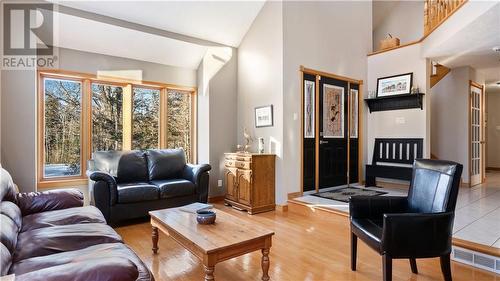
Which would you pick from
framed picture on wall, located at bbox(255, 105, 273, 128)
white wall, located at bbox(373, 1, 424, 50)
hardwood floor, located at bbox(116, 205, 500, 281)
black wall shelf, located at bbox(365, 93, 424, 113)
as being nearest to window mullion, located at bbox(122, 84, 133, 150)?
hardwood floor, located at bbox(116, 205, 500, 281)

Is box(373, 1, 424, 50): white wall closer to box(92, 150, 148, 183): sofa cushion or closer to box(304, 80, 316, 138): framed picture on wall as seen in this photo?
box(304, 80, 316, 138): framed picture on wall

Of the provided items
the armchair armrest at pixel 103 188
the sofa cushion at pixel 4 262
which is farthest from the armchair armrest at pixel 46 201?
the sofa cushion at pixel 4 262

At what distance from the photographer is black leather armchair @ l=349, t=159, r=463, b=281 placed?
72.1 inches

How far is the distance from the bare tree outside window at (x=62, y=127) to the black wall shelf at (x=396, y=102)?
5205mm

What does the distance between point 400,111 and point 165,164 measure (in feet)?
14.2

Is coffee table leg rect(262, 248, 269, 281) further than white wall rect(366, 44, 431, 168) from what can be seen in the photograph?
No

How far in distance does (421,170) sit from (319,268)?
121 cm

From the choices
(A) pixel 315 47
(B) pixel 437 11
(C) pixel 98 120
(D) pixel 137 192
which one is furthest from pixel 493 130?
(C) pixel 98 120

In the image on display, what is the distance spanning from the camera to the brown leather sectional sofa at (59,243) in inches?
42.6

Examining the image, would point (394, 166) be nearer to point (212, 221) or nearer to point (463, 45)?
point (463, 45)

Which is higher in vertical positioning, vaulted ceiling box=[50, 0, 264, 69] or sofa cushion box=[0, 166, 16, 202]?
vaulted ceiling box=[50, 0, 264, 69]

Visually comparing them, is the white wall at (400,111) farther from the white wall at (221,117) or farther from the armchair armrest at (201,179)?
the armchair armrest at (201,179)

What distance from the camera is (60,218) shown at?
2242 mm

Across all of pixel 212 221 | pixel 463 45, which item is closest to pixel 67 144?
pixel 212 221
